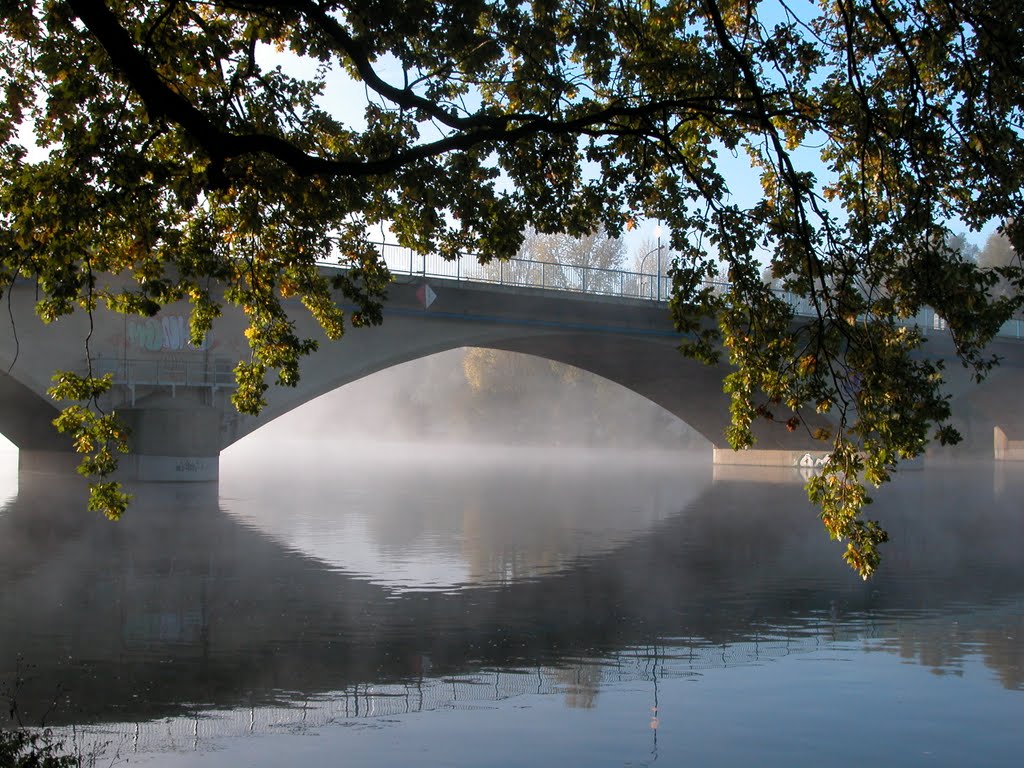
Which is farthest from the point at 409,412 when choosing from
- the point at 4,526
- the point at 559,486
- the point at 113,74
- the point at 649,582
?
the point at 113,74

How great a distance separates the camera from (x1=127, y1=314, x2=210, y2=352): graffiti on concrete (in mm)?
37125

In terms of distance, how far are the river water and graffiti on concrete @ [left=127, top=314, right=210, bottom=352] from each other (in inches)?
378

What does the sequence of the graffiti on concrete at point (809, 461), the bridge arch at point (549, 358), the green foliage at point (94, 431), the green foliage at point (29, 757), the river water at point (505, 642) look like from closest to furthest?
1. the green foliage at point (29, 757)
2. the river water at point (505, 642)
3. the green foliage at point (94, 431)
4. the bridge arch at point (549, 358)
5. the graffiti on concrete at point (809, 461)

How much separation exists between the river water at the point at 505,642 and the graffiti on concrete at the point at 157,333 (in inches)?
378

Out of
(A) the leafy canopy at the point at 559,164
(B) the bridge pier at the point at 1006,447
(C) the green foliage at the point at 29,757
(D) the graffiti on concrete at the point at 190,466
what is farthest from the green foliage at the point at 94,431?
(B) the bridge pier at the point at 1006,447

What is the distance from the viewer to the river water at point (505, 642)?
924 cm

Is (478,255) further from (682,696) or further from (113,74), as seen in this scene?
(682,696)

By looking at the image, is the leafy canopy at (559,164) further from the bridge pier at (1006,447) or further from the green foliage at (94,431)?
the bridge pier at (1006,447)

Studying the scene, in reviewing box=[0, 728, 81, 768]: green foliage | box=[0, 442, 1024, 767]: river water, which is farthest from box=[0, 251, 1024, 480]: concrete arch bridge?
box=[0, 728, 81, 768]: green foliage

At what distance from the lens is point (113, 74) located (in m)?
11.0

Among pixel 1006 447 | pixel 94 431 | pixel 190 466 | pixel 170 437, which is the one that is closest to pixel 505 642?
pixel 94 431

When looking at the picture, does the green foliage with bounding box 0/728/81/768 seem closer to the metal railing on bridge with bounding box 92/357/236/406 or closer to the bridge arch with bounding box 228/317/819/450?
the bridge arch with bounding box 228/317/819/450

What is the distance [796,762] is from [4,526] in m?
23.2

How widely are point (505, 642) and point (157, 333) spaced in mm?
27242
